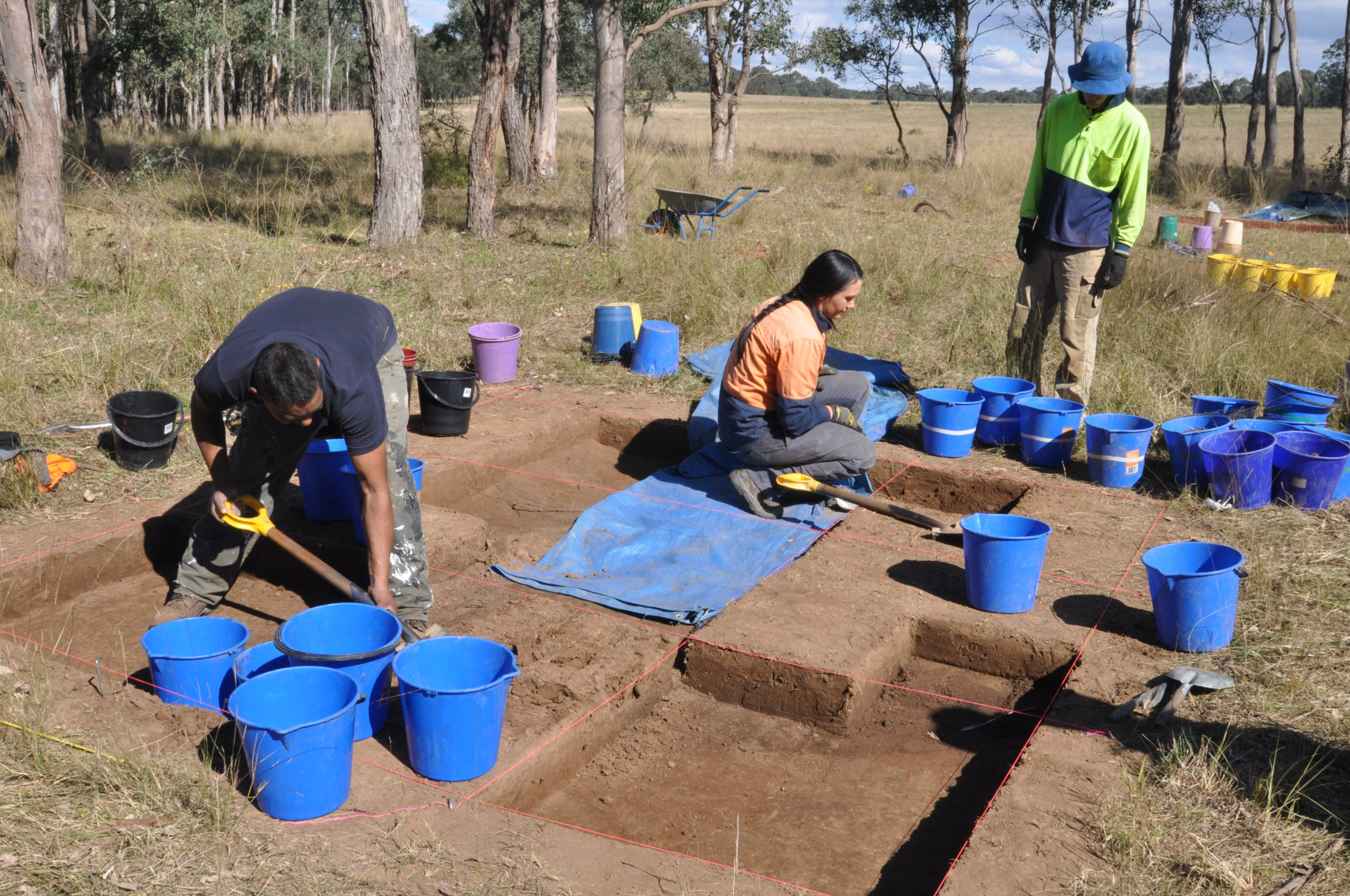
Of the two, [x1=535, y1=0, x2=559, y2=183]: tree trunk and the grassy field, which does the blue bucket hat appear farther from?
[x1=535, y1=0, x2=559, y2=183]: tree trunk

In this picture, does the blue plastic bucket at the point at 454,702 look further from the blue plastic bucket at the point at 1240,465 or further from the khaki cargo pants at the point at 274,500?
the blue plastic bucket at the point at 1240,465

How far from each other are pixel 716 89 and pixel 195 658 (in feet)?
59.0

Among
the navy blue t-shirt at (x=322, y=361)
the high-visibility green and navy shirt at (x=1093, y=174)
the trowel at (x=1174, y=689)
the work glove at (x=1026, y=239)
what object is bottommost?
the trowel at (x=1174, y=689)

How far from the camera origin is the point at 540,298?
8.50m

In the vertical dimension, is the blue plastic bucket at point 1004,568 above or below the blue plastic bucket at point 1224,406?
below

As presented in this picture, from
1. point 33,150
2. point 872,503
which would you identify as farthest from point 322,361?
point 33,150

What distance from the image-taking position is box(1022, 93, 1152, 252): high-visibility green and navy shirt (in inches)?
214

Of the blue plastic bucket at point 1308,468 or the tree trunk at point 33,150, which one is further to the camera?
the tree trunk at point 33,150

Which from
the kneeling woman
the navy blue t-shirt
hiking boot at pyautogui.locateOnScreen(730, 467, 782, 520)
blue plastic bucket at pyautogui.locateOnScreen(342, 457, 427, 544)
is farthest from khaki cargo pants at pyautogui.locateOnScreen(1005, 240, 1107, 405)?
the navy blue t-shirt

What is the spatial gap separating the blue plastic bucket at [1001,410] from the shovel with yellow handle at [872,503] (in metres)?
1.07

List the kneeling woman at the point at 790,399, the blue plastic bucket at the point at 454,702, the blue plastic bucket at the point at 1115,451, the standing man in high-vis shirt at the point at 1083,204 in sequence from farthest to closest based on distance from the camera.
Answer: the standing man in high-vis shirt at the point at 1083,204, the blue plastic bucket at the point at 1115,451, the kneeling woman at the point at 790,399, the blue plastic bucket at the point at 454,702

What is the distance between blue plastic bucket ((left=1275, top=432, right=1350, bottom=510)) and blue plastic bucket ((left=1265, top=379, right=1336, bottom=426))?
39cm

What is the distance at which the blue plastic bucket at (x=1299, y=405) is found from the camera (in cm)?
543

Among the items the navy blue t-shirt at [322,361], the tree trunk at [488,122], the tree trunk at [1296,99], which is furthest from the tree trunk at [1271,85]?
the navy blue t-shirt at [322,361]
